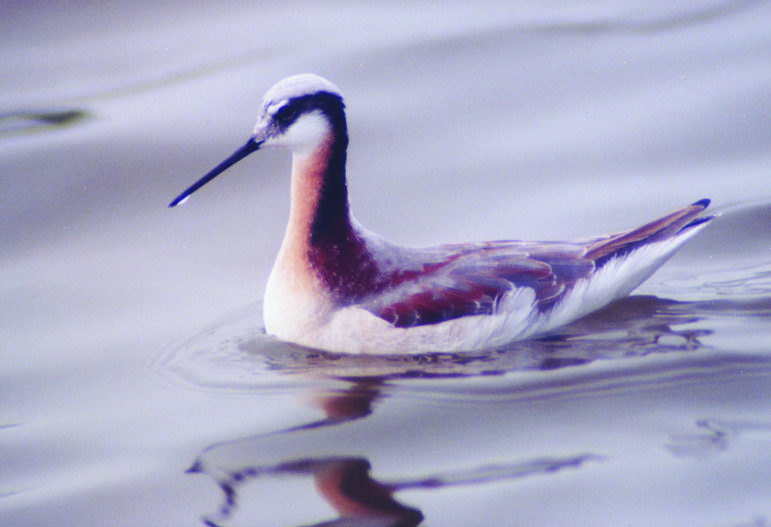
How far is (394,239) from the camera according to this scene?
23.0 feet

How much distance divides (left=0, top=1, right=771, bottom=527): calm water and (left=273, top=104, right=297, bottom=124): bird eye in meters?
1.18

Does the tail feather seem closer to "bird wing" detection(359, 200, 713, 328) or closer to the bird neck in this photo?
"bird wing" detection(359, 200, 713, 328)

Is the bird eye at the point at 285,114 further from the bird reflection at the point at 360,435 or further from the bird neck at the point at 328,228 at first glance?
the bird reflection at the point at 360,435

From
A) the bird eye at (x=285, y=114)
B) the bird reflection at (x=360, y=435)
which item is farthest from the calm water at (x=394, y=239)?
the bird eye at (x=285, y=114)

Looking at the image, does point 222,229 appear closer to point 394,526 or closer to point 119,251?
point 119,251

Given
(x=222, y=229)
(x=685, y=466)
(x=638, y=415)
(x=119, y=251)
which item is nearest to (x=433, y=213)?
(x=222, y=229)

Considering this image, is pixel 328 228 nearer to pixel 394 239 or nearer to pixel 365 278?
pixel 365 278

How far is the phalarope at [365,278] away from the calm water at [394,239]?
0.14 meters

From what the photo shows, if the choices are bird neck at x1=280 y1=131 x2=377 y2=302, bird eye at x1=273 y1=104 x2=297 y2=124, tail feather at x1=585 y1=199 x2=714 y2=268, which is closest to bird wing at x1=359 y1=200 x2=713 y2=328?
tail feather at x1=585 y1=199 x2=714 y2=268

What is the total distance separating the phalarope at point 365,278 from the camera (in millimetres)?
5480

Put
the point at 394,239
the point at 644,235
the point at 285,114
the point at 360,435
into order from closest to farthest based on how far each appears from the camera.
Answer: the point at 360,435
the point at 285,114
the point at 644,235
the point at 394,239

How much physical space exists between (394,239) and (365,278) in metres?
1.47

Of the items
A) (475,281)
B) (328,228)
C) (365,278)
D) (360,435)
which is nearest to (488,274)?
(475,281)

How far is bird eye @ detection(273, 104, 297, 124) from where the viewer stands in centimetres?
548
